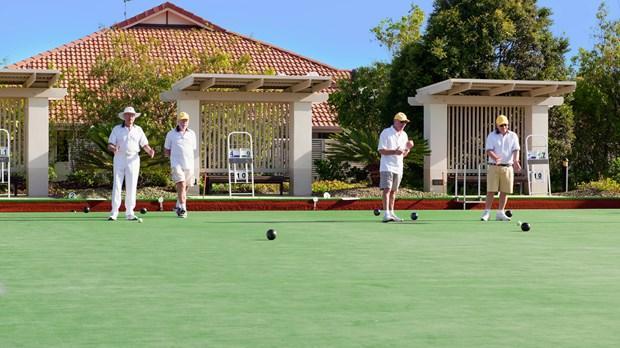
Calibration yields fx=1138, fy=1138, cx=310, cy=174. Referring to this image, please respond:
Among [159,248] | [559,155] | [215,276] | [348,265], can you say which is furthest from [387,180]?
[559,155]

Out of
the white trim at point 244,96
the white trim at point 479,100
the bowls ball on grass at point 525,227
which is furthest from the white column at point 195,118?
the bowls ball on grass at point 525,227

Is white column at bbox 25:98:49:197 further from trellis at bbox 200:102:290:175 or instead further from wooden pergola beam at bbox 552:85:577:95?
wooden pergola beam at bbox 552:85:577:95

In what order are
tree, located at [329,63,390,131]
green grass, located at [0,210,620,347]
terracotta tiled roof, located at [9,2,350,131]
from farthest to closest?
terracotta tiled roof, located at [9,2,350,131]
tree, located at [329,63,390,131]
green grass, located at [0,210,620,347]

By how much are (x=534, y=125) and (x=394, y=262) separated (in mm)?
15829

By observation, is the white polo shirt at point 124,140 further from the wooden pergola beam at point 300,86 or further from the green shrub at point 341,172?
the green shrub at point 341,172

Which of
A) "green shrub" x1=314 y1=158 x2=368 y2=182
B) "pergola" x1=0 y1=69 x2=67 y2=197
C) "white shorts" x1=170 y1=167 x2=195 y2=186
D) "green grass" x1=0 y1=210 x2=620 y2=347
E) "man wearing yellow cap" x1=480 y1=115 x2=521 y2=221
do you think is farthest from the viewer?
"green shrub" x1=314 y1=158 x2=368 y2=182

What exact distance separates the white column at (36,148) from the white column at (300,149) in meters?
4.98

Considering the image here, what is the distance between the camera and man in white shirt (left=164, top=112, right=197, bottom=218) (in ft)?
53.6

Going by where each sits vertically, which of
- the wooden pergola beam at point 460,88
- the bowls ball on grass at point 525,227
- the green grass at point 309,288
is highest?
the wooden pergola beam at point 460,88

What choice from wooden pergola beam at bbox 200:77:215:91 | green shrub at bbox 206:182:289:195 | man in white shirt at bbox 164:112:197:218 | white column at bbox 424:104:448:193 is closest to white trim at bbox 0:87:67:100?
wooden pergola beam at bbox 200:77:215:91

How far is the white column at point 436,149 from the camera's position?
23.7m

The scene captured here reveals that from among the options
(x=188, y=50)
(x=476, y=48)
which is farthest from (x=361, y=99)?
(x=188, y=50)

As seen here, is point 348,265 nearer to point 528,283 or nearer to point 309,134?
point 528,283

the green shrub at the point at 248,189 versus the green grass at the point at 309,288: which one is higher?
the green shrub at the point at 248,189
